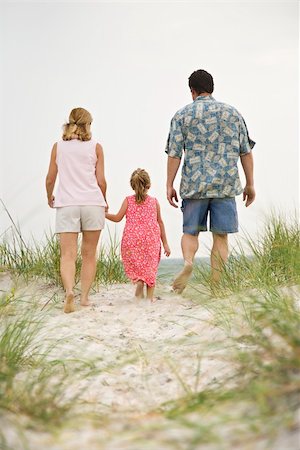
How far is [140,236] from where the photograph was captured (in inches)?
237

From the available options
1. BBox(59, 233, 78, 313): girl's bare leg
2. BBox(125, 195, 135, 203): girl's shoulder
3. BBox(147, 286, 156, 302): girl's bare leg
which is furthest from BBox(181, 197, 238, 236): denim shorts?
BBox(59, 233, 78, 313): girl's bare leg

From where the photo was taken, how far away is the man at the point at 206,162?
18.6 feet

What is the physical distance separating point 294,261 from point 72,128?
2209 millimetres

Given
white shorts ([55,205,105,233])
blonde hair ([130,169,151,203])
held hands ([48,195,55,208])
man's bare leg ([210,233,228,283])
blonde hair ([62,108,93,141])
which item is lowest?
man's bare leg ([210,233,228,283])

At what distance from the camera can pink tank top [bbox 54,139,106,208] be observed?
17.8 ft

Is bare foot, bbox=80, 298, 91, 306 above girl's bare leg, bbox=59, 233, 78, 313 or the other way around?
the other way around

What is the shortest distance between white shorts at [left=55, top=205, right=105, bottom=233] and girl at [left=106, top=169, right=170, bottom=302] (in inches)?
24.7

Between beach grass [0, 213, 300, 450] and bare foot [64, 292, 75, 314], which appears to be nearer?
beach grass [0, 213, 300, 450]

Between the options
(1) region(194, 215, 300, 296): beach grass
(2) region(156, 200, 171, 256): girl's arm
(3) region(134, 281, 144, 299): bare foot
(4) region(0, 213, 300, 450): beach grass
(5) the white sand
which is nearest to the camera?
(4) region(0, 213, 300, 450): beach grass

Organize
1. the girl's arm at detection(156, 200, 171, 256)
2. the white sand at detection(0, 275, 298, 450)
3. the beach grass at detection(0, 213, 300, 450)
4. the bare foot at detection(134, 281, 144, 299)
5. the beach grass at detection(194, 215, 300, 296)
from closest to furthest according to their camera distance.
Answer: the beach grass at detection(0, 213, 300, 450), the white sand at detection(0, 275, 298, 450), the beach grass at detection(194, 215, 300, 296), the bare foot at detection(134, 281, 144, 299), the girl's arm at detection(156, 200, 171, 256)

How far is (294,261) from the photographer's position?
4637mm

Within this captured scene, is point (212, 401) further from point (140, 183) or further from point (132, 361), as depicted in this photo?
point (140, 183)

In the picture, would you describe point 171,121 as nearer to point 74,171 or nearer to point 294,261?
point 74,171

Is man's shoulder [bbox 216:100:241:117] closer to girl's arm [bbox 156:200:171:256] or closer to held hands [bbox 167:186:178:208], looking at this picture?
held hands [bbox 167:186:178:208]
